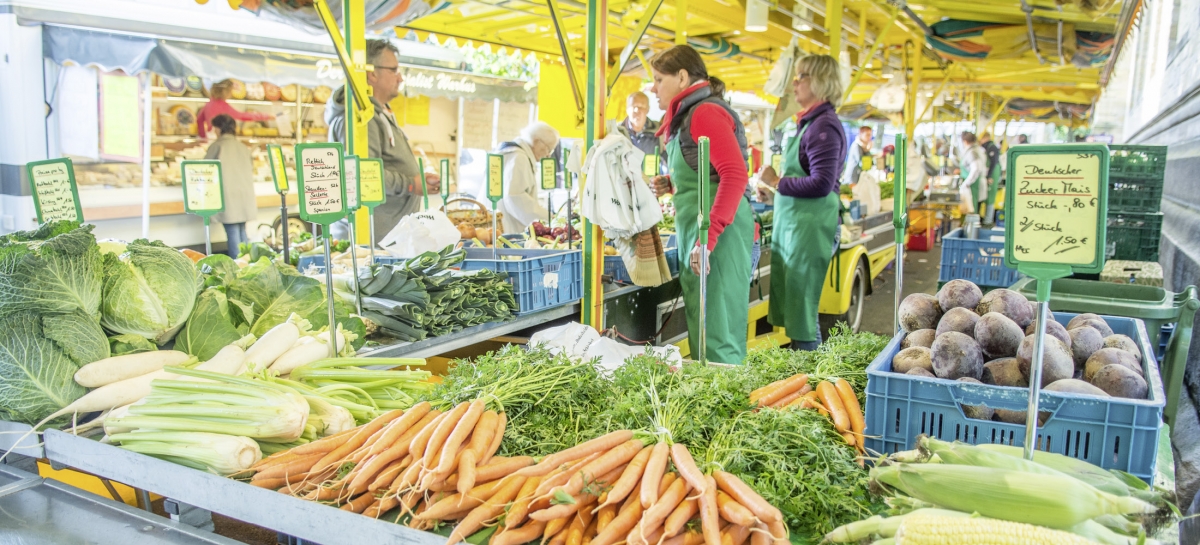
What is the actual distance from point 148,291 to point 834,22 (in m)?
7.20

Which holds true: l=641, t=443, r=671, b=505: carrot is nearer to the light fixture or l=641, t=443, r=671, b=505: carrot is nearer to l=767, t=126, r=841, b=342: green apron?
l=767, t=126, r=841, b=342: green apron

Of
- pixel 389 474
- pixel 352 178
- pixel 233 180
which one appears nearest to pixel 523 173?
pixel 352 178

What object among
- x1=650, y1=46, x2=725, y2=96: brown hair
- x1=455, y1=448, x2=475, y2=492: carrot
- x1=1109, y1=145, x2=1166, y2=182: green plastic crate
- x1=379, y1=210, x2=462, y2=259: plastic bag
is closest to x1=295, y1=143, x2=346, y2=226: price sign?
x1=455, y1=448, x2=475, y2=492: carrot

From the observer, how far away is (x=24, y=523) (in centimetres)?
188

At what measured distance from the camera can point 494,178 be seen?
14.4 ft

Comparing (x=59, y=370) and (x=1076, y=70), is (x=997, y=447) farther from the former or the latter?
(x=1076, y=70)

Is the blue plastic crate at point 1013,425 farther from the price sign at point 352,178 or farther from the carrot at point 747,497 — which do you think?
the price sign at point 352,178

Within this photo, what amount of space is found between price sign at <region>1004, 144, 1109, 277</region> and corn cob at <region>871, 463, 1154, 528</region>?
0.42 m

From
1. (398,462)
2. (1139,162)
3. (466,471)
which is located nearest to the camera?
(466,471)

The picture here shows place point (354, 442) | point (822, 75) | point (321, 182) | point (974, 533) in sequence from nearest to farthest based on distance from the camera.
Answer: point (974, 533) < point (354, 442) < point (321, 182) < point (822, 75)

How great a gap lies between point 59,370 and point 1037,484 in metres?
2.50

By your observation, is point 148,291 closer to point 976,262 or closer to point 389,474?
point 389,474

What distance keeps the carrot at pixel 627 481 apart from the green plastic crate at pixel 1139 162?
11.8 ft

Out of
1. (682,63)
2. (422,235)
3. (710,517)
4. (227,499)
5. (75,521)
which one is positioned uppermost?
(682,63)
